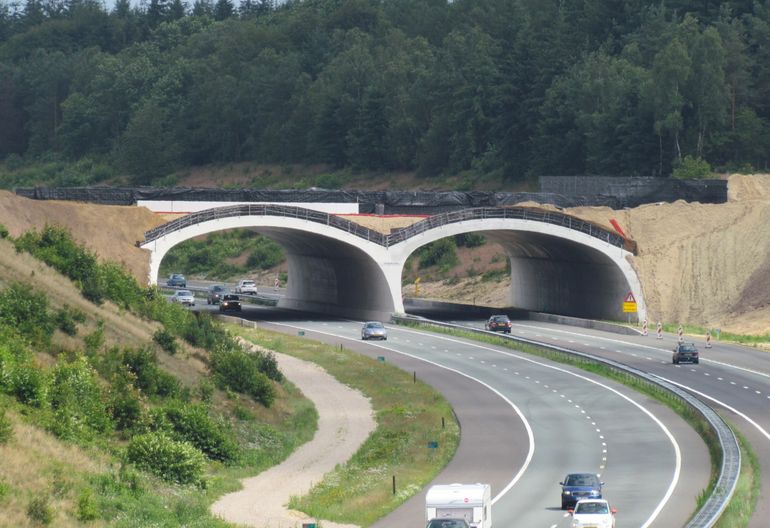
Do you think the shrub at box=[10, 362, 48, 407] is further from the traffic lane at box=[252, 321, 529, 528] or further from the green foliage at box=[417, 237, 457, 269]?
the green foliage at box=[417, 237, 457, 269]

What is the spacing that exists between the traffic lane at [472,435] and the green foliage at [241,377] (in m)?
7.38

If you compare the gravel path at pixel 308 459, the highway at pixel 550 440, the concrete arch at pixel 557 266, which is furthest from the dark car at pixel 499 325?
the gravel path at pixel 308 459

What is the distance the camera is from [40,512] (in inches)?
1391

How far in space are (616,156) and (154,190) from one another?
49.7 metres

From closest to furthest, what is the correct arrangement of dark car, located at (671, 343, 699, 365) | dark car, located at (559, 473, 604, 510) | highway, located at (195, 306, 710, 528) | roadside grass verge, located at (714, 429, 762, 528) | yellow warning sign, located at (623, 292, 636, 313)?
roadside grass verge, located at (714, 429, 762, 528), dark car, located at (559, 473, 604, 510), highway, located at (195, 306, 710, 528), dark car, located at (671, 343, 699, 365), yellow warning sign, located at (623, 292, 636, 313)

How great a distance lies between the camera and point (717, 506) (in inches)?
1460

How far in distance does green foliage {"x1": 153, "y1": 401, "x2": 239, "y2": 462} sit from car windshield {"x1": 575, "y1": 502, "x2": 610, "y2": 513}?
15.1 meters

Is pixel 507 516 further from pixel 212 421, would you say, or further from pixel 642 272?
pixel 642 272

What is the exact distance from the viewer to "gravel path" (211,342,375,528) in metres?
40.2

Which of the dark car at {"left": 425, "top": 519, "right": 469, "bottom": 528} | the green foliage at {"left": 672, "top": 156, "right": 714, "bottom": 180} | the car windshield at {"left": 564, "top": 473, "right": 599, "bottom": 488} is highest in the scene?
the green foliage at {"left": 672, "top": 156, "right": 714, "bottom": 180}

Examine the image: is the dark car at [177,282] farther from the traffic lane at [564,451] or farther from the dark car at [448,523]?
the dark car at [448,523]

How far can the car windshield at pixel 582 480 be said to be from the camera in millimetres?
40312

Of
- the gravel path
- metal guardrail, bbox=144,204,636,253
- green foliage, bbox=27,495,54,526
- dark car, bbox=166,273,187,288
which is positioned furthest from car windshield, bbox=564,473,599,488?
dark car, bbox=166,273,187,288

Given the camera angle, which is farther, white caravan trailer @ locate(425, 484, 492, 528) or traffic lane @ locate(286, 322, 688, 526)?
traffic lane @ locate(286, 322, 688, 526)
